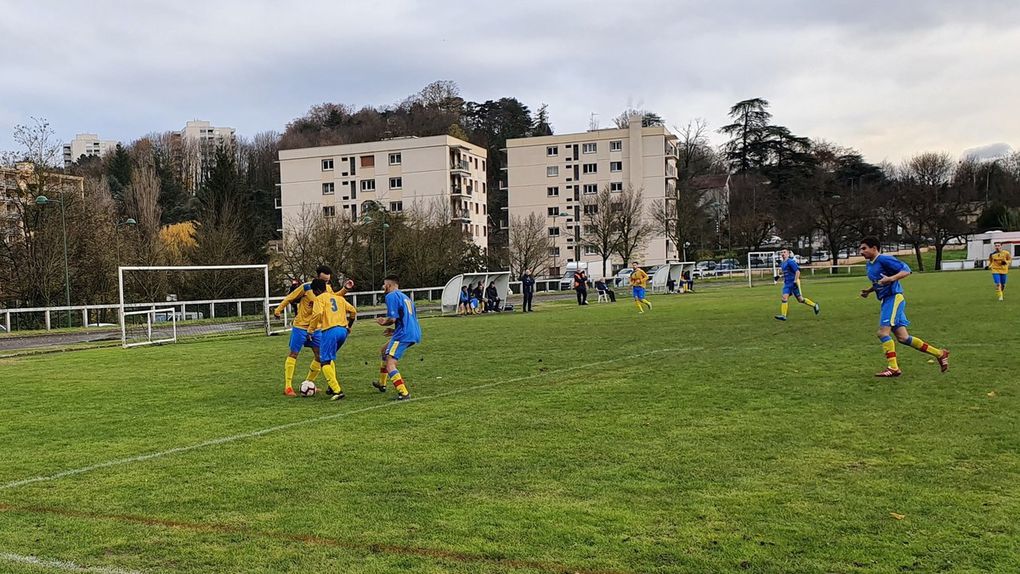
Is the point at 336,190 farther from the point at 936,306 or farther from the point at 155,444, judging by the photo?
the point at 155,444

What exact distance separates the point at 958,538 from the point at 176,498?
18.5 ft

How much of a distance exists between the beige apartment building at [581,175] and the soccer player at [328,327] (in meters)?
78.1

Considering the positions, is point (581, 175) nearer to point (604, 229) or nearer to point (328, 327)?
point (604, 229)

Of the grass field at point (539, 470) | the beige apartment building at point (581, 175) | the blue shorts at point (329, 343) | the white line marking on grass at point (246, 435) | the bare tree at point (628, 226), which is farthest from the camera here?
the beige apartment building at point (581, 175)

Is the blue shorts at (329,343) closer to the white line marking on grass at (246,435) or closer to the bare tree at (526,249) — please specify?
the white line marking on grass at (246,435)

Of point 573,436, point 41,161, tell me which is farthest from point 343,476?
point 41,161

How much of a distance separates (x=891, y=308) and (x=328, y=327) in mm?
8298

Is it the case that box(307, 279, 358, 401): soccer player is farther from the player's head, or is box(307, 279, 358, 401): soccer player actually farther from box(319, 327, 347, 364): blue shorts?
the player's head

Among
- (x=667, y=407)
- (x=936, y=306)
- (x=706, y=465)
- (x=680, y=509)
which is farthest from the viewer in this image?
(x=936, y=306)

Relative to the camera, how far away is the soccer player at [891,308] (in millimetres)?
11438

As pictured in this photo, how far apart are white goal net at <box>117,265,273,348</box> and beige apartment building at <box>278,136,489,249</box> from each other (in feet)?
140

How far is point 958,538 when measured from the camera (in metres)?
4.84

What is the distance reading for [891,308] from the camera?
11.6 m

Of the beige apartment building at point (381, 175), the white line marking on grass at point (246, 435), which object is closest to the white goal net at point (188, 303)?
the white line marking on grass at point (246, 435)
